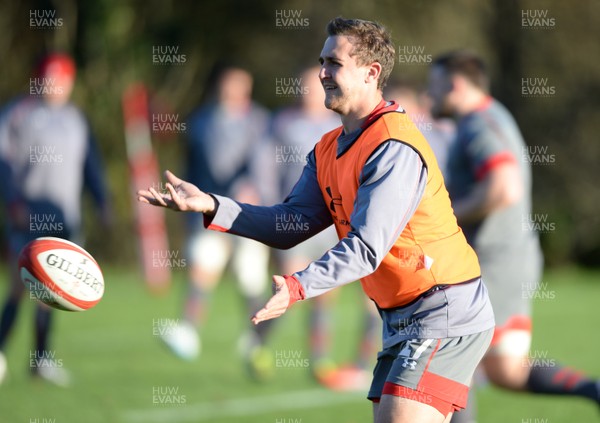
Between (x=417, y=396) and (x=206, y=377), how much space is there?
496 centimetres

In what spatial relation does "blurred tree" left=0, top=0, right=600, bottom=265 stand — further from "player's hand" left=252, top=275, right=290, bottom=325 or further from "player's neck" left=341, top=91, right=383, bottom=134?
"player's hand" left=252, top=275, right=290, bottom=325

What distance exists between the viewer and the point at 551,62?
20.7 metres

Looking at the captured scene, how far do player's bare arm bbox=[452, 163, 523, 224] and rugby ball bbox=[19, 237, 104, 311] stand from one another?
82.4 inches

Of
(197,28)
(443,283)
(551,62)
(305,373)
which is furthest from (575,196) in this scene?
(443,283)

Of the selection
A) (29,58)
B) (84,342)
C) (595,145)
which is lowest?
(84,342)

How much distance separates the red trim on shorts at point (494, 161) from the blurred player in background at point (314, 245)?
116 inches

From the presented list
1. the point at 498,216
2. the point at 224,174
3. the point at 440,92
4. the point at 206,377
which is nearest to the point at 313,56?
the point at 224,174

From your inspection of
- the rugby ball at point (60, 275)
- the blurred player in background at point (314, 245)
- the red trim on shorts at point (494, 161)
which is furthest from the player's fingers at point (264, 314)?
the blurred player in background at point (314, 245)

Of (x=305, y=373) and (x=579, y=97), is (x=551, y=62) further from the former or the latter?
(x=305, y=373)

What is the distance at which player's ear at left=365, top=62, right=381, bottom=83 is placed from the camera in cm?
409

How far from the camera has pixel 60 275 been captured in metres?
4.54

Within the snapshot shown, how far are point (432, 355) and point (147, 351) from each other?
6.59 metres

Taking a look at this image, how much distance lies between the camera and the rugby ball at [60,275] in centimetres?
452

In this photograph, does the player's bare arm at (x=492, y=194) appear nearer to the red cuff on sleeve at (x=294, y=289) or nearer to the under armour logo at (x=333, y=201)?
the under armour logo at (x=333, y=201)
